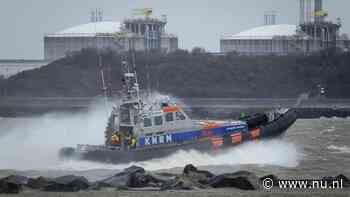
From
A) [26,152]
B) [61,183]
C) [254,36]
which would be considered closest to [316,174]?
[61,183]

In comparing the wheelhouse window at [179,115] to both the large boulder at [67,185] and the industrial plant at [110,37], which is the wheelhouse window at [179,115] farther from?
the industrial plant at [110,37]

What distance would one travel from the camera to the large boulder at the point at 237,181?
29.2 metres

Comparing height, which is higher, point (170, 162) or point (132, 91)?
point (132, 91)

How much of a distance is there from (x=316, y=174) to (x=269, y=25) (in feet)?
352

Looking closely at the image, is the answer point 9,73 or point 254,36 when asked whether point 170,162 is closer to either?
point 9,73

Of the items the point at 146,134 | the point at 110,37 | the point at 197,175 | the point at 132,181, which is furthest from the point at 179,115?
the point at 110,37

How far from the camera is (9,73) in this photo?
118 m

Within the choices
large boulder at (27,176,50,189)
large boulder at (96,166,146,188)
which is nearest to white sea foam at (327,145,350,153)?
large boulder at (96,166,146,188)

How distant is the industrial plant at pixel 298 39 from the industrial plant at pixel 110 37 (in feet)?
27.8

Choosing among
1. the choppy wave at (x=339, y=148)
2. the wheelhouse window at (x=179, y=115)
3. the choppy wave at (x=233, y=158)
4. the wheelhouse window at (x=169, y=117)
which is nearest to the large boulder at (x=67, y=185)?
the choppy wave at (x=233, y=158)

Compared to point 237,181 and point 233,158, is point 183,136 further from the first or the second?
point 237,181

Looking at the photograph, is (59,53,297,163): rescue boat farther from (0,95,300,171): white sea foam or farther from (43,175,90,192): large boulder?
(43,175,90,192): large boulder

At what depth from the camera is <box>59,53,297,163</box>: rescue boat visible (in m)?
37.0

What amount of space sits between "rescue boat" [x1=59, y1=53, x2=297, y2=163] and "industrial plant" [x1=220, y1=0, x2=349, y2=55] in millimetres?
78061
